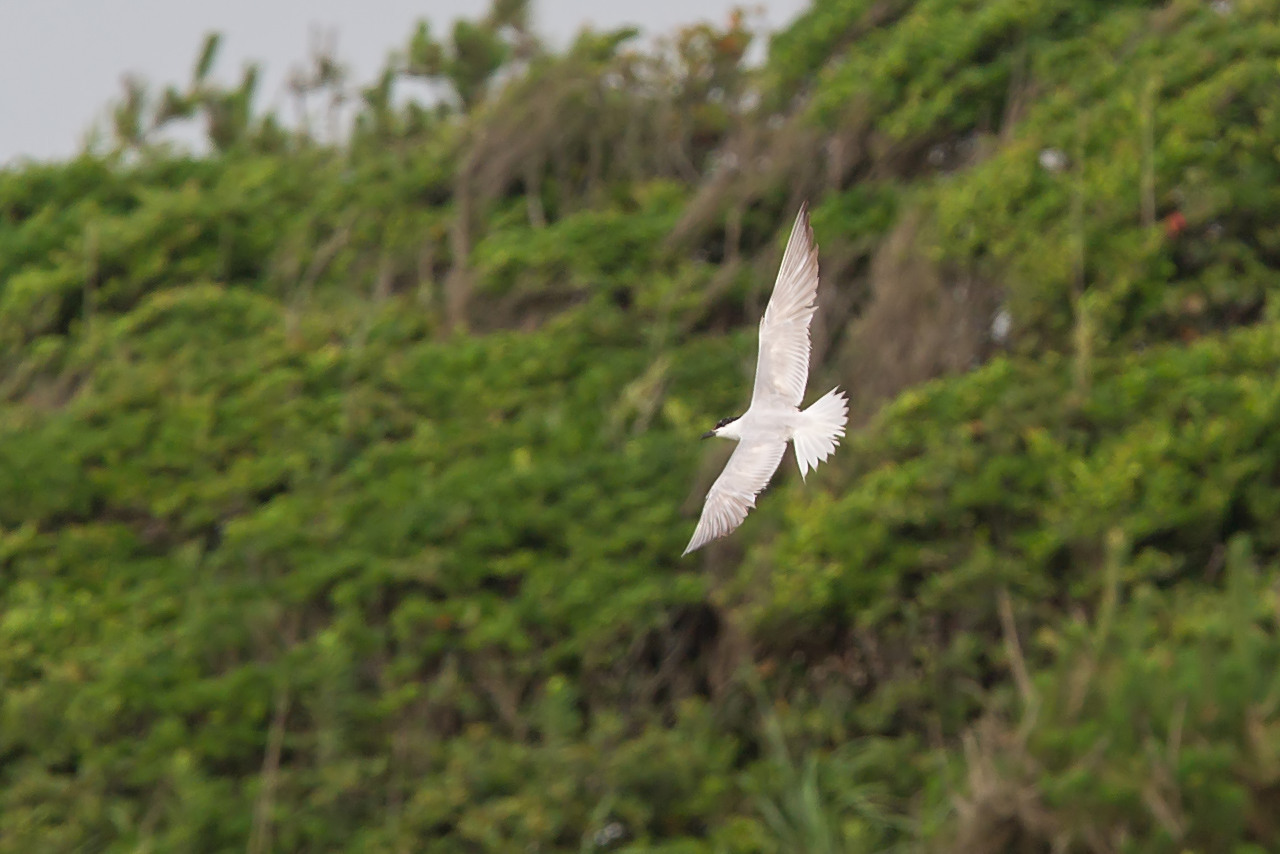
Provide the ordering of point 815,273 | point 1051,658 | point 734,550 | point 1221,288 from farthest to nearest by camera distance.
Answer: point 734,550
point 1221,288
point 1051,658
point 815,273

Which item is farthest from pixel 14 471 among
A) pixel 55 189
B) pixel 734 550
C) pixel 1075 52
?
pixel 1075 52

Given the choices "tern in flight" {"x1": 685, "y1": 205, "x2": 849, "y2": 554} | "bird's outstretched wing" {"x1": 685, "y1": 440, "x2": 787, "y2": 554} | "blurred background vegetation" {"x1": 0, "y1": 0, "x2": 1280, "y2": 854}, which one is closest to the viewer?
"tern in flight" {"x1": 685, "y1": 205, "x2": 849, "y2": 554}

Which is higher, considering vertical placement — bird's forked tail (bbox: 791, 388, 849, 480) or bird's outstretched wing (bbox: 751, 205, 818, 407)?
bird's outstretched wing (bbox: 751, 205, 818, 407)

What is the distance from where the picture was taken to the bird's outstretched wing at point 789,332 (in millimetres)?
4695

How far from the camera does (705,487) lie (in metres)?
10.9

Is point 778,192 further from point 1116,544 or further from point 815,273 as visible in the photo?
point 815,273

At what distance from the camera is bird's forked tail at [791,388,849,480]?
14.3ft

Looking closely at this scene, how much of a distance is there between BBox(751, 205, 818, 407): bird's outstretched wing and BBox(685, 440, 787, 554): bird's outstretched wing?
139 millimetres

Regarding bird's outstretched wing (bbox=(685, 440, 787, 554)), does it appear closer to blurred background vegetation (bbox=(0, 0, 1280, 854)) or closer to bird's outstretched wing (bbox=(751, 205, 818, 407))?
bird's outstretched wing (bbox=(751, 205, 818, 407))

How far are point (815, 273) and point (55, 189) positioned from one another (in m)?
12.1

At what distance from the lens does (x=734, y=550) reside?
10.8 meters

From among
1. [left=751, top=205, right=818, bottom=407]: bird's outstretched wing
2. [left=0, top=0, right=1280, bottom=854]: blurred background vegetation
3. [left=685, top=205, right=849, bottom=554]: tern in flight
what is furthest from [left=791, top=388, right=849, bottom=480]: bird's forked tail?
[left=0, top=0, right=1280, bottom=854]: blurred background vegetation

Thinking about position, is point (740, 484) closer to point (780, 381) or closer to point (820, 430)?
point (780, 381)

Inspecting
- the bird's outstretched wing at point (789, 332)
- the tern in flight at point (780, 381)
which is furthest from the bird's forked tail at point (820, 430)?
the bird's outstretched wing at point (789, 332)
